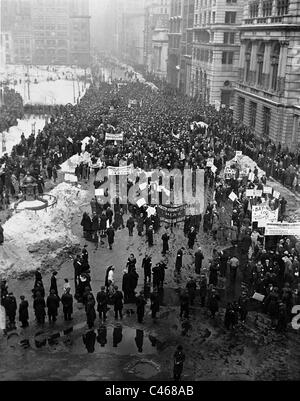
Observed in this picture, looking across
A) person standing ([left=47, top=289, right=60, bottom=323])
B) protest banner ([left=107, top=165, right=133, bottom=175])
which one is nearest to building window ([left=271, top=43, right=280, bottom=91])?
protest banner ([left=107, top=165, right=133, bottom=175])

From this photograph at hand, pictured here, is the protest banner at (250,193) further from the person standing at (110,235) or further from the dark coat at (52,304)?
the dark coat at (52,304)

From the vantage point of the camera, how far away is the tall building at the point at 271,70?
39344mm

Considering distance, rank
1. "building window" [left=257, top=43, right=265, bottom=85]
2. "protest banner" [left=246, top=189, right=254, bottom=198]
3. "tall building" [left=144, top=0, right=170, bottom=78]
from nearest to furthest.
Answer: "protest banner" [left=246, top=189, right=254, bottom=198] < "building window" [left=257, top=43, right=265, bottom=85] < "tall building" [left=144, top=0, right=170, bottom=78]

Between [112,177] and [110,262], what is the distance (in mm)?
8717

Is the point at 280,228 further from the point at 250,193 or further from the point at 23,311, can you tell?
the point at 23,311

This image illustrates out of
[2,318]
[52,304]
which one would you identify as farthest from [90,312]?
[2,318]

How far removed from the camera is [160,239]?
21969 mm

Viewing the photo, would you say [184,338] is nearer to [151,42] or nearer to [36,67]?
[151,42]

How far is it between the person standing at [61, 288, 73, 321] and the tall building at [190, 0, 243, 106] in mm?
46338

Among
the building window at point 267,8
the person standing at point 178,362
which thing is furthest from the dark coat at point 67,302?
the building window at point 267,8

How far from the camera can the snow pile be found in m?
18.4

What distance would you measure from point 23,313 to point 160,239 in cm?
848

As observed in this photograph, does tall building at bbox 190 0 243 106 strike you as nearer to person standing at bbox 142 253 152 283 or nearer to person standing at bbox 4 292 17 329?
person standing at bbox 142 253 152 283
